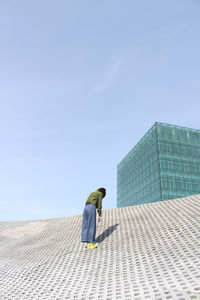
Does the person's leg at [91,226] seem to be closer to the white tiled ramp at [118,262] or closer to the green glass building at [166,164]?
the white tiled ramp at [118,262]

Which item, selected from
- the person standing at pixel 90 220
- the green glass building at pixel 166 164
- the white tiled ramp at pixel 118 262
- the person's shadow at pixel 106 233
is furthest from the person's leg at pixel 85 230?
the green glass building at pixel 166 164

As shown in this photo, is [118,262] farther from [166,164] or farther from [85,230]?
[166,164]

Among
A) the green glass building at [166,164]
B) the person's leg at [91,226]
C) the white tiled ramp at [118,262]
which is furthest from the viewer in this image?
the green glass building at [166,164]

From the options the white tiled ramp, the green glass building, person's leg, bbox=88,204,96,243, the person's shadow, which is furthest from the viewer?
the green glass building

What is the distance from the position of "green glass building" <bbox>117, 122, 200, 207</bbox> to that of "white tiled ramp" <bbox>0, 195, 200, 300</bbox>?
191ft

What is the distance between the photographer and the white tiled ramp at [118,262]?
399 cm

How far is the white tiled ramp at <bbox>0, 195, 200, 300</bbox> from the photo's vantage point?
3.99 metres

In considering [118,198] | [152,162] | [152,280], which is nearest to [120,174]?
[118,198]

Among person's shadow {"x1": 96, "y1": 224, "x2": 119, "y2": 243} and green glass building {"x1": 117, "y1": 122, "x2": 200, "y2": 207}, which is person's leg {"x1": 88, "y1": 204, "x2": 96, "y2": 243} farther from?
green glass building {"x1": 117, "y1": 122, "x2": 200, "y2": 207}

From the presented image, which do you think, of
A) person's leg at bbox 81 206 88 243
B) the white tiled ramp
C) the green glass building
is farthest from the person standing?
the green glass building

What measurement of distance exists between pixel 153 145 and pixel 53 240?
211 ft

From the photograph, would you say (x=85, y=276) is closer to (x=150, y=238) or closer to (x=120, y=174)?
(x=150, y=238)

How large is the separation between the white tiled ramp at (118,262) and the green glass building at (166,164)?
191ft

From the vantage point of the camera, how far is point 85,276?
5.00m
